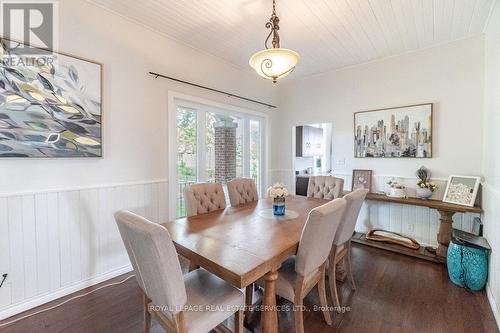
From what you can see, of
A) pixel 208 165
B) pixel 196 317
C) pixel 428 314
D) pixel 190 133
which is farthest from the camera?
pixel 208 165

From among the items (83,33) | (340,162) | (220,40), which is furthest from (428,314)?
(83,33)

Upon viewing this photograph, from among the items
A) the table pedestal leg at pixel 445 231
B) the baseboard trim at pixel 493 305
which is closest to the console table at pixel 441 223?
the table pedestal leg at pixel 445 231

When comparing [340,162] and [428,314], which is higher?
[340,162]

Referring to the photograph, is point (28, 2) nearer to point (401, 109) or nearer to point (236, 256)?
point (236, 256)

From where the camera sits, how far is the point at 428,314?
188cm

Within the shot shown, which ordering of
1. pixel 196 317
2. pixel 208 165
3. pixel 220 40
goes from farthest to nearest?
pixel 208 165 → pixel 220 40 → pixel 196 317

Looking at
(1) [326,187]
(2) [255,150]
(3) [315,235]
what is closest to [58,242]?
(3) [315,235]

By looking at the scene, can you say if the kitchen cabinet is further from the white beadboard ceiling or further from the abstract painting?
the abstract painting

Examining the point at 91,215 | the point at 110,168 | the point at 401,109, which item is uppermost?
the point at 401,109

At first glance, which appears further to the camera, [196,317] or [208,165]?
[208,165]

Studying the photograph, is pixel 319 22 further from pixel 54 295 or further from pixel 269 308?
pixel 54 295

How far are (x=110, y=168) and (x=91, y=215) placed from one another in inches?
19.8

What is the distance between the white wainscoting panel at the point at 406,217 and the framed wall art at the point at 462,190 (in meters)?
0.17

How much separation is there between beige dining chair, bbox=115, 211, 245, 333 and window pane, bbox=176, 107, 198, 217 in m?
1.78
